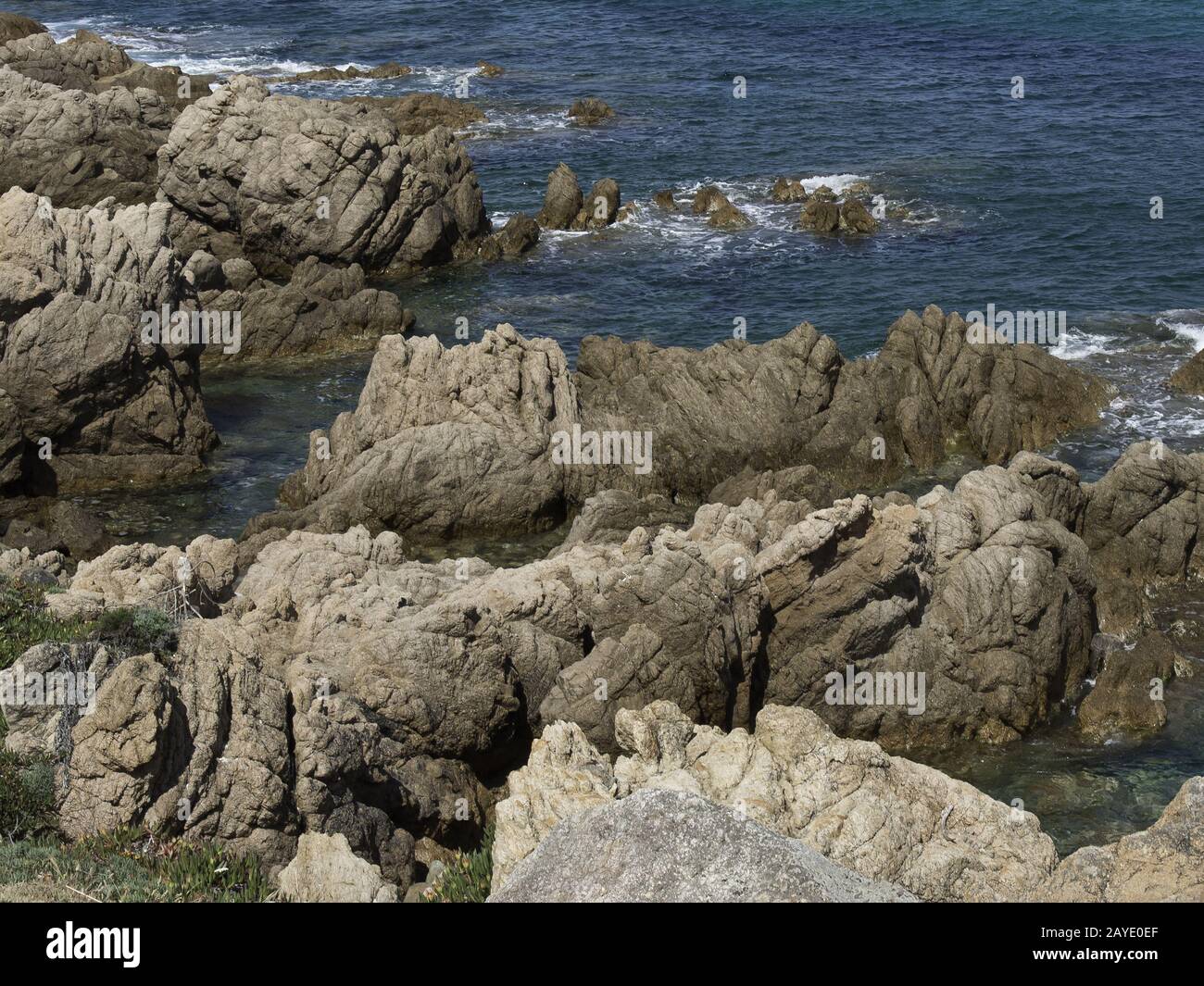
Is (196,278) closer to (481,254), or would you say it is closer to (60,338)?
(60,338)

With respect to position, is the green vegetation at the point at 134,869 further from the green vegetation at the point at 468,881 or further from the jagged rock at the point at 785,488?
the jagged rock at the point at 785,488

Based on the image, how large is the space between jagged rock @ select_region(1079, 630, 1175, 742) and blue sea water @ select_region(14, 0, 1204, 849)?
0.55 m

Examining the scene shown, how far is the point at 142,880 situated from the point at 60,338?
1163 inches

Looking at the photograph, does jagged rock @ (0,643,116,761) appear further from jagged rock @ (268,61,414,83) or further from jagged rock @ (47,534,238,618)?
jagged rock @ (268,61,414,83)

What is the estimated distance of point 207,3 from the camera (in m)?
123

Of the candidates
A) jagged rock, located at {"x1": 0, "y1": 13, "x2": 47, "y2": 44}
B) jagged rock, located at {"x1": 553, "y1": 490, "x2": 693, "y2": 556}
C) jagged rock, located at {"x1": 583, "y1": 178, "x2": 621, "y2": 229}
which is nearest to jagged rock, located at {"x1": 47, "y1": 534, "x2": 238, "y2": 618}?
jagged rock, located at {"x1": 553, "y1": 490, "x2": 693, "y2": 556}

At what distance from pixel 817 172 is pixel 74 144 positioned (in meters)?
36.4

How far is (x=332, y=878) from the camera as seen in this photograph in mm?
20594

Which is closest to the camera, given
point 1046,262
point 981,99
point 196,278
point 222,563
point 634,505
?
point 222,563

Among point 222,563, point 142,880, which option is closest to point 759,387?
point 222,563

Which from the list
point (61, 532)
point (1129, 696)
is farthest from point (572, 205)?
point (1129, 696)

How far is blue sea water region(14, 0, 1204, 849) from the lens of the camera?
48.7 meters

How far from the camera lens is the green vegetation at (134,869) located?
62.3ft

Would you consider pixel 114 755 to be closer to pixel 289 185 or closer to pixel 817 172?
pixel 289 185
